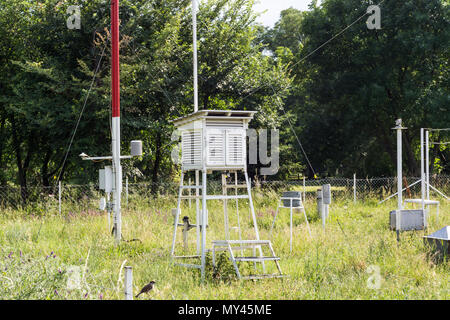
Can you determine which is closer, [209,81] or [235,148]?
[235,148]

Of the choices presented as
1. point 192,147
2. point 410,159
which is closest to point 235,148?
point 192,147

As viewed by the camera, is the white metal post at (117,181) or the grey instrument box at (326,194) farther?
the grey instrument box at (326,194)

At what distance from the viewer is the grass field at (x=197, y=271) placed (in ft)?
19.8

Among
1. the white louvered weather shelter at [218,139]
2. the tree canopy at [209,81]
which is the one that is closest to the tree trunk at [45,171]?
the tree canopy at [209,81]

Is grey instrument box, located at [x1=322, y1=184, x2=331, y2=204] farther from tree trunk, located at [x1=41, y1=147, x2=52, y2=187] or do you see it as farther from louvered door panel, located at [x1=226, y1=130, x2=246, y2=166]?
tree trunk, located at [x1=41, y1=147, x2=52, y2=187]

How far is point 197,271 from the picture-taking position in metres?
7.59

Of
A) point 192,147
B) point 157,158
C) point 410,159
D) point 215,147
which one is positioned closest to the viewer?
point 215,147

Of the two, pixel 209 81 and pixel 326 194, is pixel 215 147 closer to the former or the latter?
pixel 326 194

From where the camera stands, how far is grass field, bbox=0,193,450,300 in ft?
19.8

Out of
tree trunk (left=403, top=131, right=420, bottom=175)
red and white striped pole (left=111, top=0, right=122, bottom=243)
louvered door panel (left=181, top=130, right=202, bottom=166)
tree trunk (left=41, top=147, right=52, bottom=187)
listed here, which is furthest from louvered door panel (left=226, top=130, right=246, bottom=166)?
tree trunk (left=403, top=131, right=420, bottom=175)

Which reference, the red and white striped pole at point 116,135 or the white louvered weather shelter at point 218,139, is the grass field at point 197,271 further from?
the white louvered weather shelter at point 218,139

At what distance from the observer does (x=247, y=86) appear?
22609mm

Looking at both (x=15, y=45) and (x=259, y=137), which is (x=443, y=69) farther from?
(x=15, y=45)

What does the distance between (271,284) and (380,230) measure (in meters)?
5.36
